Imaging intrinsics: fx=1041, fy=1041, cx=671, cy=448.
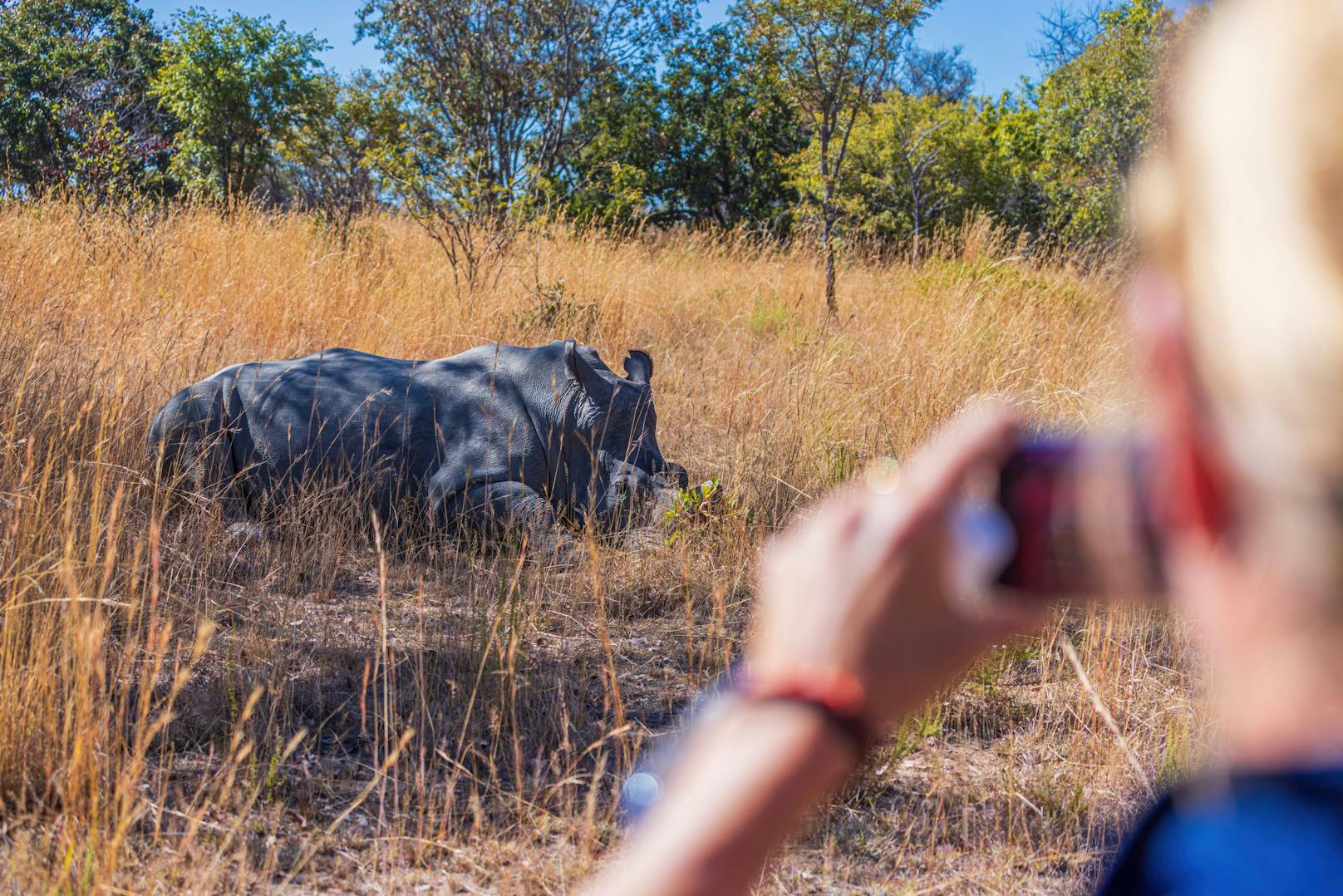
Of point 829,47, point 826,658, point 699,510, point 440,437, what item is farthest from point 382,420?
point 829,47

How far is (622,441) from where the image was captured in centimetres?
455

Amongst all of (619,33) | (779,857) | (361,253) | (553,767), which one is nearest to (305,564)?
(553,767)

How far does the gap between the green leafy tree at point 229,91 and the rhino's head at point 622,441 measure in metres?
11.5

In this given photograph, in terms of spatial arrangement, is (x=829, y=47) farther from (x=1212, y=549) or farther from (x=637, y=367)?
(x=1212, y=549)

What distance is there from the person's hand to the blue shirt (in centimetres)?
12

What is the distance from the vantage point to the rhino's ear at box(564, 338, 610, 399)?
440 cm

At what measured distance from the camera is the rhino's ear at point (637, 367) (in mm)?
4594

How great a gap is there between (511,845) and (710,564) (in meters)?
1.62

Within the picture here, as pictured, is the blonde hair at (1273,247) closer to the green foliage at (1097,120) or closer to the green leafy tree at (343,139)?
the green leafy tree at (343,139)

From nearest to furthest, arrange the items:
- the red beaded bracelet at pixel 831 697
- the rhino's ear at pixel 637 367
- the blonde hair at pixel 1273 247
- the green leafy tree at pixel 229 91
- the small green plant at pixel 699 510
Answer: the blonde hair at pixel 1273 247, the red beaded bracelet at pixel 831 697, the small green plant at pixel 699 510, the rhino's ear at pixel 637 367, the green leafy tree at pixel 229 91

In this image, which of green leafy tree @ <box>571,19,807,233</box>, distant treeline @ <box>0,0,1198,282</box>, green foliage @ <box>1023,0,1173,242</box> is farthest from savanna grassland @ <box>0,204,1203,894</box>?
green leafy tree @ <box>571,19,807,233</box>

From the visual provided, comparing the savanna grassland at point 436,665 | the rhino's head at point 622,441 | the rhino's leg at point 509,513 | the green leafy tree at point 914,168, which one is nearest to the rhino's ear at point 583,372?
the rhino's head at point 622,441

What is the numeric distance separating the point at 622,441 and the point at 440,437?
0.80 meters

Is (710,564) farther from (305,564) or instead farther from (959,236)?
(959,236)
